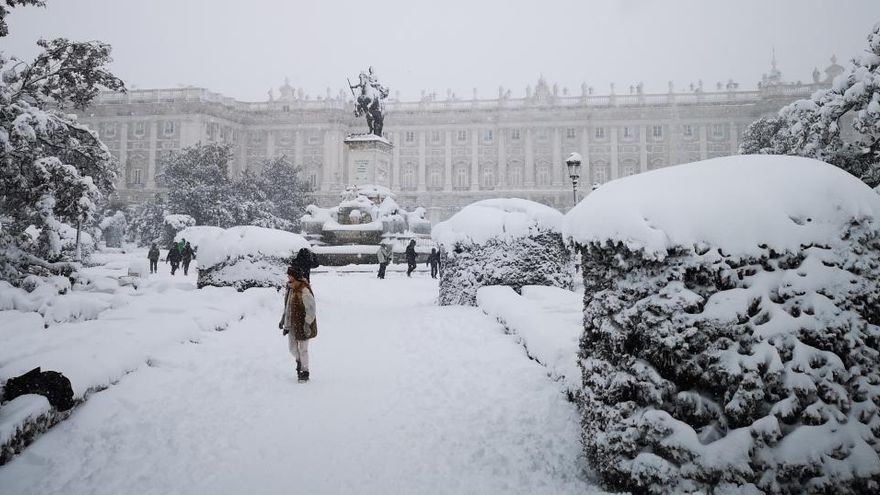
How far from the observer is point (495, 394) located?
4.54 m

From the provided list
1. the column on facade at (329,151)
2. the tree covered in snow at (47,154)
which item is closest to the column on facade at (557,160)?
the column on facade at (329,151)

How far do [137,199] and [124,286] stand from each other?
56.8 metres

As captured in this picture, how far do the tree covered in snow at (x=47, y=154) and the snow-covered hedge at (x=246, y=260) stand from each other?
2.26 metres

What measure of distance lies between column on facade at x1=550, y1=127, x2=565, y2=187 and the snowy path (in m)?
57.5

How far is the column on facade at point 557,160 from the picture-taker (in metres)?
61.4

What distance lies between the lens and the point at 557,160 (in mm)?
61969

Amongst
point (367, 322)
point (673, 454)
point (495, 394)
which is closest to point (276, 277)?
point (367, 322)

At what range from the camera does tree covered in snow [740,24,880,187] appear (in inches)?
442

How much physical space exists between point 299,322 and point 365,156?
16.6 m

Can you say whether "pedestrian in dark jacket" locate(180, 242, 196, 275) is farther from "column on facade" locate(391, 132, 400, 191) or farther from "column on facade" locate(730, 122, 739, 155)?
"column on facade" locate(730, 122, 739, 155)

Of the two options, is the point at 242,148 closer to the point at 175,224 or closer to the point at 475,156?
the point at 475,156

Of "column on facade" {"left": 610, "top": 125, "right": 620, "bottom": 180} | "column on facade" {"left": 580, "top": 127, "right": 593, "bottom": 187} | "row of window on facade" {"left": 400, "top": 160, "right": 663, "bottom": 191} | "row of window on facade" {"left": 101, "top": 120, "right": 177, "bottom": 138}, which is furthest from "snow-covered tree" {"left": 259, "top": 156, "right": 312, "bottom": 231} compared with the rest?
"column on facade" {"left": 610, "top": 125, "right": 620, "bottom": 180}

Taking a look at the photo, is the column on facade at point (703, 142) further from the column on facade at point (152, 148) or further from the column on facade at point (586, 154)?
the column on facade at point (152, 148)

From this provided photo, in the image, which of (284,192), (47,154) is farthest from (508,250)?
(284,192)
